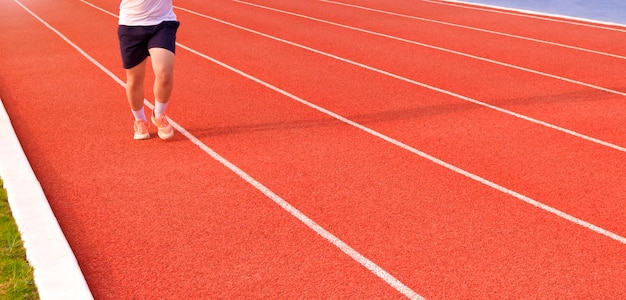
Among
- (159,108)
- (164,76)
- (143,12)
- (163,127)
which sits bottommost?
(163,127)

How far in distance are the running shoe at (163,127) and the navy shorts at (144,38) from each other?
0.53 metres

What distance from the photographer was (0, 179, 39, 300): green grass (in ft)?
11.3

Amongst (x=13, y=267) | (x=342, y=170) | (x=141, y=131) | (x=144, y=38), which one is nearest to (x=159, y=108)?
(x=141, y=131)

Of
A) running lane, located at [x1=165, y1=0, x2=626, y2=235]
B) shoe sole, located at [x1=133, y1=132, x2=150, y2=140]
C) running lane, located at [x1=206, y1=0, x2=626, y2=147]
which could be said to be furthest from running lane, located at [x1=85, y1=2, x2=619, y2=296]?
Answer: shoe sole, located at [x1=133, y1=132, x2=150, y2=140]

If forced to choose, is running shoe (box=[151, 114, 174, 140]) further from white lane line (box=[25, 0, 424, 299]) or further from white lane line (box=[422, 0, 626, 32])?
white lane line (box=[422, 0, 626, 32])

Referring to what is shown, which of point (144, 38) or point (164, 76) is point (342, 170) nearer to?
point (164, 76)

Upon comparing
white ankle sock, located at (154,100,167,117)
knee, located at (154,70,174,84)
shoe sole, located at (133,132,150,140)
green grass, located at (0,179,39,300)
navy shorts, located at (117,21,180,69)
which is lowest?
shoe sole, located at (133,132,150,140)

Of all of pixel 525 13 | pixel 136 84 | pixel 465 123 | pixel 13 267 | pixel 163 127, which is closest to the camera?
pixel 13 267

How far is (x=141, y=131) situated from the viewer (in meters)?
6.12

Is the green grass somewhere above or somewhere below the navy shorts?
below

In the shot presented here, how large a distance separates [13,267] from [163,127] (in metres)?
2.49

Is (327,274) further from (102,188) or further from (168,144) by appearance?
(168,144)

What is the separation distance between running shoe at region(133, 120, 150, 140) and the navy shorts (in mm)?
585

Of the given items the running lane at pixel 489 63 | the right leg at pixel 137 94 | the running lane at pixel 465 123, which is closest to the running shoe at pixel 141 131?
the right leg at pixel 137 94
